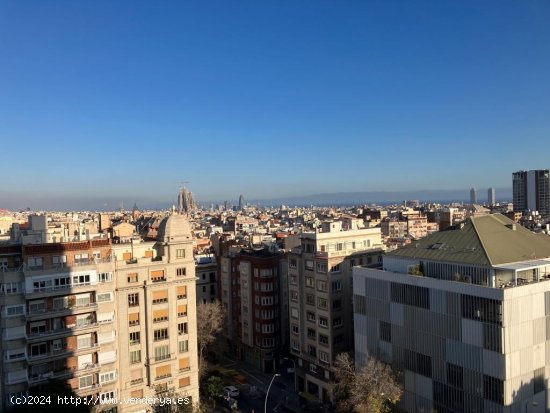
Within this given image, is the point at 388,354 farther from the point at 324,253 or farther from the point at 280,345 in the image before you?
the point at 280,345

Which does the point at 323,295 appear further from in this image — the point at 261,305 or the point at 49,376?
the point at 49,376

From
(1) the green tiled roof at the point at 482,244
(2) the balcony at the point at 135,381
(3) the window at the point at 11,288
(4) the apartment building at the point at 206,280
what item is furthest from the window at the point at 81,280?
(4) the apartment building at the point at 206,280

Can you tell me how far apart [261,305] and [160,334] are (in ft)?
82.1

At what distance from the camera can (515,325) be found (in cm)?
3984

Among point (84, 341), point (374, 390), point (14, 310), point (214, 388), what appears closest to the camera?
point (14, 310)

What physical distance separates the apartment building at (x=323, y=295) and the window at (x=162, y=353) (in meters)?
20.3

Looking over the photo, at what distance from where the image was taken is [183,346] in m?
52.1

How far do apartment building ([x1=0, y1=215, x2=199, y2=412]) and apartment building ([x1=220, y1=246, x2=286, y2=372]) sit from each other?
2145cm

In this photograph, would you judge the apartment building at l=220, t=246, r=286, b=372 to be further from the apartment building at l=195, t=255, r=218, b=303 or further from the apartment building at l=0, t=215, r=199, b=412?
the apartment building at l=0, t=215, r=199, b=412

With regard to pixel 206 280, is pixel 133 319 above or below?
above

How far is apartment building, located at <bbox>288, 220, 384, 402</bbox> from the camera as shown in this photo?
60406 millimetres

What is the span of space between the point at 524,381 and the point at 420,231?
115 m

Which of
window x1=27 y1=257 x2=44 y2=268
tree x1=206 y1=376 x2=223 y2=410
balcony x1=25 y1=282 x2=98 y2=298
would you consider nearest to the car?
tree x1=206 y1=376 x2=223 y2=410

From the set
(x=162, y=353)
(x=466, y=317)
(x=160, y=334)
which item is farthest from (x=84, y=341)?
(x=466, y=317)
